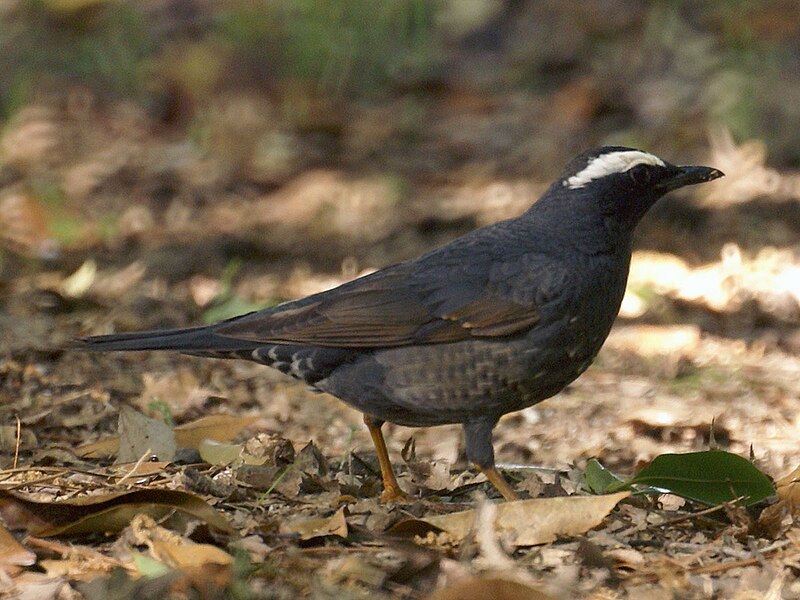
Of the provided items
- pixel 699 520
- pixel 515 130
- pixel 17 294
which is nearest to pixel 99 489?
pixel 699 520

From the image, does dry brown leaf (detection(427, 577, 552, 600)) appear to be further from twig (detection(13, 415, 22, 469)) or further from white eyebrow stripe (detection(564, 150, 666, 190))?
white eyebrow stripe (detection(564, 150, 666, 190))

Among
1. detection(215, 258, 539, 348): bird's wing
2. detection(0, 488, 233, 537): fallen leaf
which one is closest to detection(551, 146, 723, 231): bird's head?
detection(215, 258, 539, 348): bird's wing

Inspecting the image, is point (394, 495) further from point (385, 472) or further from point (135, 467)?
point (135, 467)

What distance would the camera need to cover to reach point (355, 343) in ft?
15.3

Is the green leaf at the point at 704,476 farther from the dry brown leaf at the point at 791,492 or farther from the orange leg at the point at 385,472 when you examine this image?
the orange leg at the point at 385,472

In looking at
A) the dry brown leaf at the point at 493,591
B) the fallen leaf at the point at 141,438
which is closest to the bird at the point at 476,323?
the fallen leaf at the point at 141,438

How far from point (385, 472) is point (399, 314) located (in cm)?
58

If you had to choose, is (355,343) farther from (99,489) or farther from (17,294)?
(17,294)

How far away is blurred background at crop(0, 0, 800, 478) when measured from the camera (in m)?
6.06

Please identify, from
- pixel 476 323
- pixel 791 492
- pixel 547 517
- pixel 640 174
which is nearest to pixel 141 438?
pixel 476 323

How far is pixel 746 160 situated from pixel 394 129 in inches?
106

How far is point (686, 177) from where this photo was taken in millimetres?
4840

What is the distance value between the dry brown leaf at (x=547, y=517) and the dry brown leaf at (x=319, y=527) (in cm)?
26

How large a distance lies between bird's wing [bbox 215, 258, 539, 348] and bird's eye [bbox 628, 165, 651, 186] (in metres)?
→ 0.60
